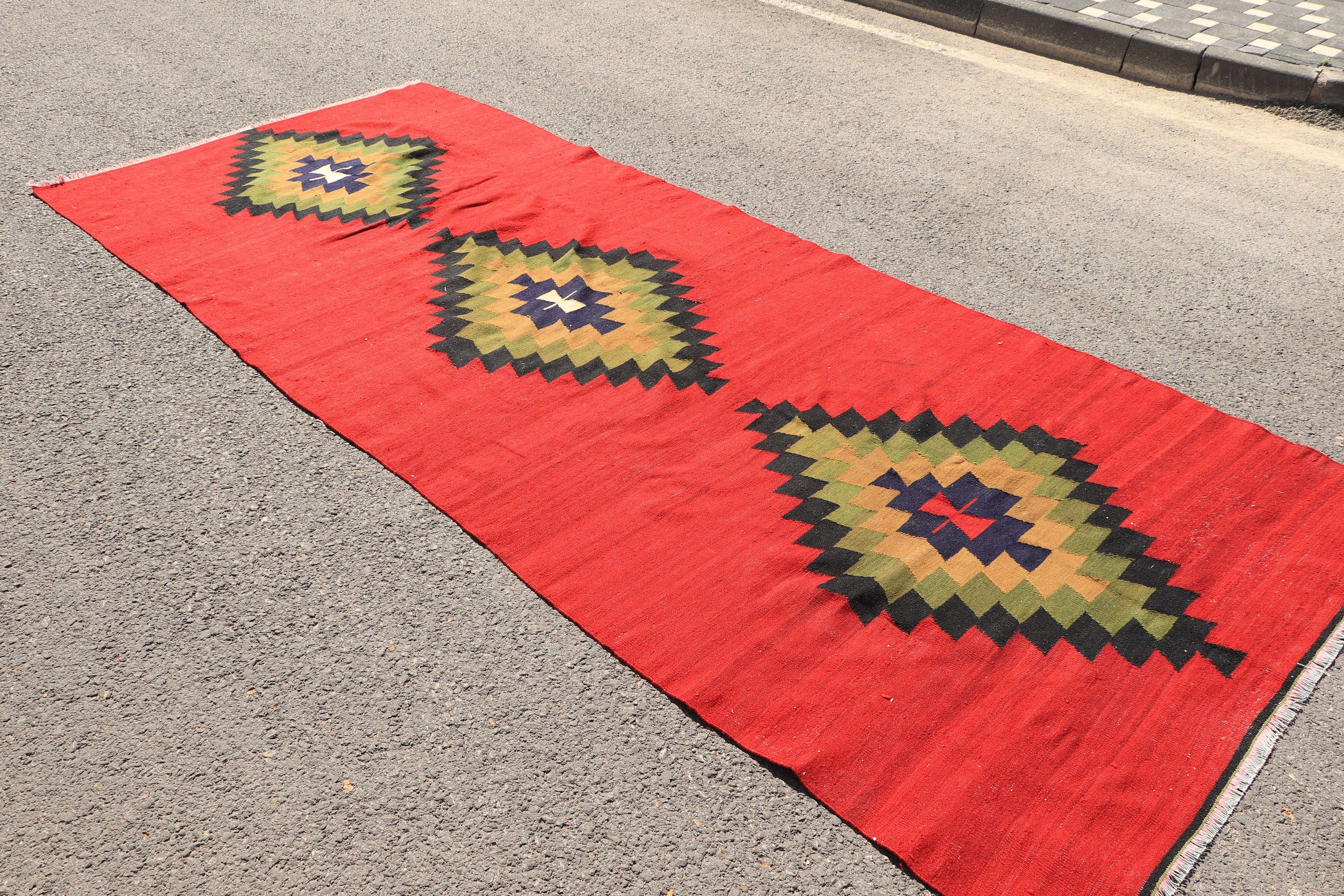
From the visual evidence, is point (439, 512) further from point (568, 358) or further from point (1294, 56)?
point (1294, 56)

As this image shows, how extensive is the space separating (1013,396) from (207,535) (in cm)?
239

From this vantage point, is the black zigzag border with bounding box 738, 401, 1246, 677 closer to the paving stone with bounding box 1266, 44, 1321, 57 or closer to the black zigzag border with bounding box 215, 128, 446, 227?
the black zigzag border with bounding box 215, 128, 446, 227

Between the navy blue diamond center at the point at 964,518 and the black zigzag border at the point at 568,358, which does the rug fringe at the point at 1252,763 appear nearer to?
the navy blue diamond center at the point at 964,518

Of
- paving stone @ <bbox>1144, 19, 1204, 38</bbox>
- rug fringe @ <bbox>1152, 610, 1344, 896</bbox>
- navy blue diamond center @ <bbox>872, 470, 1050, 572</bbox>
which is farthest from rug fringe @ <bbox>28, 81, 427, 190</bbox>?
Result: rug fringe @ <bbox>1152, 610, 1344, 896</bbox>

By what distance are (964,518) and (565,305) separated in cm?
166

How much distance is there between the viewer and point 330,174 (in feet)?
15.1

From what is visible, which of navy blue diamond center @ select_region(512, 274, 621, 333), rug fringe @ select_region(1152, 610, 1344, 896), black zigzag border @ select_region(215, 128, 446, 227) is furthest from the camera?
black zigzag border @ select_region(215, 128, 446, 227)

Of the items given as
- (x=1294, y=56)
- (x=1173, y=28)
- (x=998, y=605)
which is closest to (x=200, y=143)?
(x=998, y=605)

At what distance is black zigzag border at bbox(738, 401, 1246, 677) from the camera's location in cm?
246

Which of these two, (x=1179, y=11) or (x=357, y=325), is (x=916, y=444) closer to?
(x=357, y=325)

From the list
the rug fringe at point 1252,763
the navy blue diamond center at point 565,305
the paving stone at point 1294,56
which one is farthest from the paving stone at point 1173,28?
the rug fringe at point 1252,763

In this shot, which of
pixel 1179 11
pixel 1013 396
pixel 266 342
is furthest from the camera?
pixel 1179 11

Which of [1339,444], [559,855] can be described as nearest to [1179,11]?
[1339,444]

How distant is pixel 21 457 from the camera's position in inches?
119
